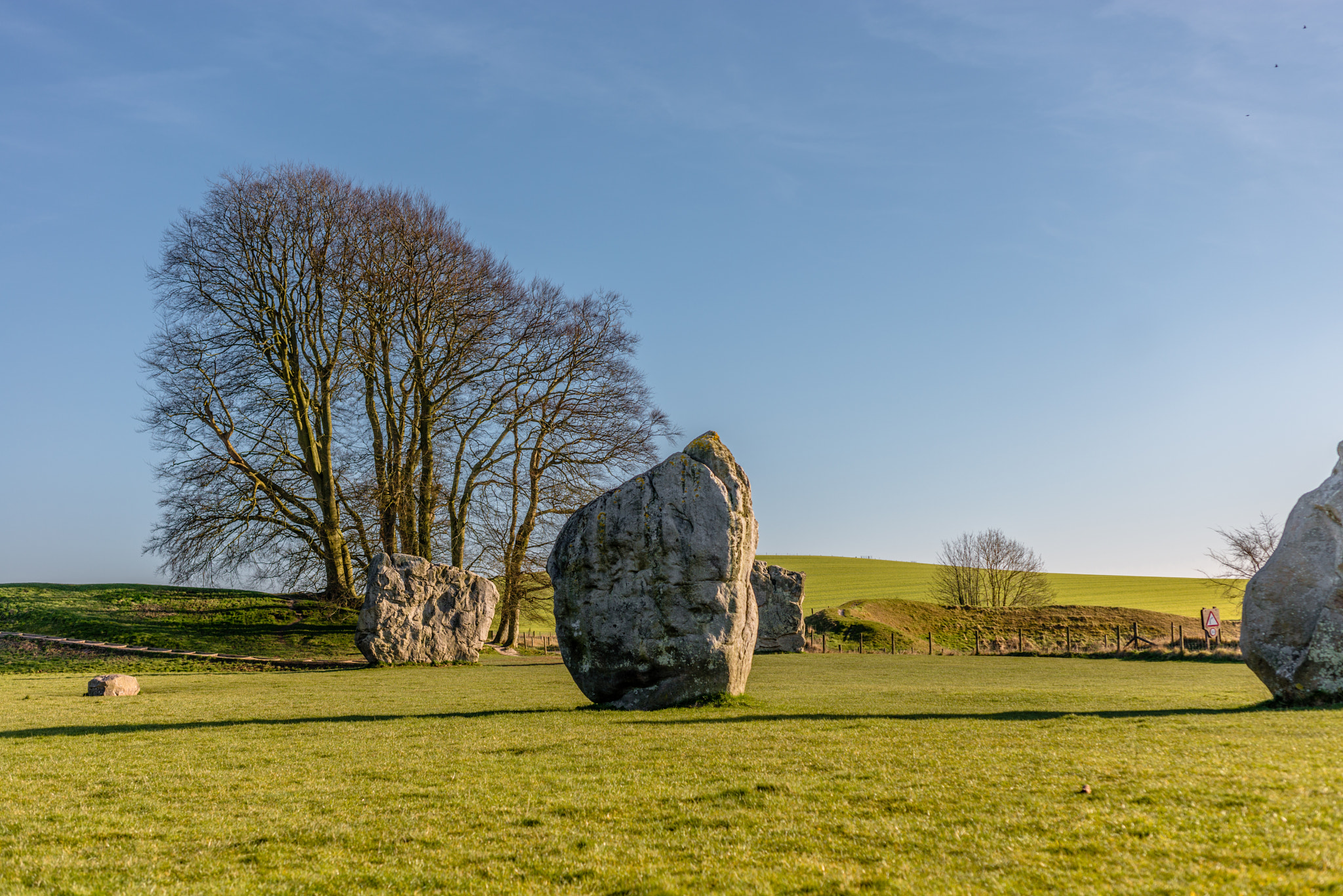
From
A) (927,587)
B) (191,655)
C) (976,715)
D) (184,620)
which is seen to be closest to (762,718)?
(976,715)

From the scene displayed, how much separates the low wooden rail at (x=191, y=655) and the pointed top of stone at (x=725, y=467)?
1839 centimetres

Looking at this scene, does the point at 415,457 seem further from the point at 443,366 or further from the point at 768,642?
the point at 768,642

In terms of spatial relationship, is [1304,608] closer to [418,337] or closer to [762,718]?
[762,718]

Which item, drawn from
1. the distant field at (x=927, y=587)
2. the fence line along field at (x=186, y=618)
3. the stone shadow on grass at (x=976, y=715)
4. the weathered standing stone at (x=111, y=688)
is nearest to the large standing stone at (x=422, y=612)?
the fence line along field at (x=186, y=618)

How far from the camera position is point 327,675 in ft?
83.9

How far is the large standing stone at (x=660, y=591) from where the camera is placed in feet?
48.9

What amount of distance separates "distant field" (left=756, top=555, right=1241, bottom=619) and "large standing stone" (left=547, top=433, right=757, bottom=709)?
47.1 metres

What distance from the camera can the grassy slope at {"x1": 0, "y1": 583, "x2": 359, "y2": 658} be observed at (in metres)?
32.2

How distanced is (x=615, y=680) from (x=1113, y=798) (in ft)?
30.8

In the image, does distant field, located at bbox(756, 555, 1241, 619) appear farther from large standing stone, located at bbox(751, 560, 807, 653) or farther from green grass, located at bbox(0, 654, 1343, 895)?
green grass, located at bbox(0, 654, 1343, 895)

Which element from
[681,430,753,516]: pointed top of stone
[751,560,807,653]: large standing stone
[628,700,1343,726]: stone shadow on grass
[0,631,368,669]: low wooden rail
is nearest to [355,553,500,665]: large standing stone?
[0,631,368,669]: low wooden rail

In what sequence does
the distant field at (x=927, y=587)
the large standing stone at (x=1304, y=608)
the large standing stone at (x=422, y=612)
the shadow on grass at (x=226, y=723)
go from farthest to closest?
the distant field at (x=927, y=587) → the large standing stone at (x=422, y=612) → the large standing stone at (x=1304, y=608) → the shadow on grass at (x=226, y=723)

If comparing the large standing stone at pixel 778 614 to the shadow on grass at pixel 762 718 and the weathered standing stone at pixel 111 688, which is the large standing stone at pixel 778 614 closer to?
the weathered standing stone at pixel 111 688

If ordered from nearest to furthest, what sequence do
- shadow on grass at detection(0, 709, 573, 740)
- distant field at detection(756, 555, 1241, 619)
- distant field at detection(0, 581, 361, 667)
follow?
shadow on grass at detection(0, 709, 573, 740)
distant field at detection(0, 581, 361, 667)
distant field at detection(756, 555, 1241, 619)
